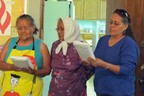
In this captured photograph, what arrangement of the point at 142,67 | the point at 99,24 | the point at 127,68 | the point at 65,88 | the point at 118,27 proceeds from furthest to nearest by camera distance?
the point at 99,24 → the point at 142,67 → the point at 65,88 → the point at 118,27 → the point at 127,68

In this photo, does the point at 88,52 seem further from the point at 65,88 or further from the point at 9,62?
the point at 9,62

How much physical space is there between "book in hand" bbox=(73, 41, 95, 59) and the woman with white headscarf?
0.11 m

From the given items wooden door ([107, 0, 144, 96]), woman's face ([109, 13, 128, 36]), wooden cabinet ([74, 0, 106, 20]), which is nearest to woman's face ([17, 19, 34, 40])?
woman's face ([109, 13, 128, 36])

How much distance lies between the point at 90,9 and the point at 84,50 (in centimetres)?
575

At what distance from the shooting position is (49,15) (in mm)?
3639

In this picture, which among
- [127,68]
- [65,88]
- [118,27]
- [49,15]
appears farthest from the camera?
[49,15]

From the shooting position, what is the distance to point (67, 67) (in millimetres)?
1841

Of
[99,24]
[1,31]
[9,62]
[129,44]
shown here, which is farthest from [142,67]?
[99,24]

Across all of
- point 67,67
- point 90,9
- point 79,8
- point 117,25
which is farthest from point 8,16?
point 90,9

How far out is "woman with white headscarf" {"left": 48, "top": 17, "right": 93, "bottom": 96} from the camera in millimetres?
1836

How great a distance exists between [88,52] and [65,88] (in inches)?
13.7

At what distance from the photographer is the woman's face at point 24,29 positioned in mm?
1904

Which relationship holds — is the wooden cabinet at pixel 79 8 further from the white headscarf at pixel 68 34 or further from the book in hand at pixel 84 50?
the book in hand at pixel 84 50

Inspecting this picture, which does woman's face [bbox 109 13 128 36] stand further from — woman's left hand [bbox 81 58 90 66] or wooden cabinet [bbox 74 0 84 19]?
wooden cabinet [bbox 74 0 84 19]
